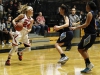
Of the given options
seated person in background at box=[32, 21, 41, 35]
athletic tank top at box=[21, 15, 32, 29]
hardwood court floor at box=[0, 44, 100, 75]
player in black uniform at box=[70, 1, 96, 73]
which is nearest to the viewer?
player in black uniform at box=[70, 1, 96, 73]

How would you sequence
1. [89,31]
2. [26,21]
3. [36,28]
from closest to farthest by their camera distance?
[89,31] → [26,21] → [36,28]

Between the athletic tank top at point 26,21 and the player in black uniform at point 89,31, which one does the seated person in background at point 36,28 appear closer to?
the athletic tank top at point 26,21

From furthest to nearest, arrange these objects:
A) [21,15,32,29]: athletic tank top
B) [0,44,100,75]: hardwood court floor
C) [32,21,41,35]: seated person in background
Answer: [32,21,41,35]: seated person in background < [21,15,32,29]: athletic tank top < [0,44,100,75]: hardwood court floor

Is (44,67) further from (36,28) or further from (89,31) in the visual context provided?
(36,28)

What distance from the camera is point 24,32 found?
20.2 feet

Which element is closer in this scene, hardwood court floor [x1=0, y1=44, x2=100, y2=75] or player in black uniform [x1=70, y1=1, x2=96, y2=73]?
player in black uniform [x1=70, y1=1, x2=96, y2=73]

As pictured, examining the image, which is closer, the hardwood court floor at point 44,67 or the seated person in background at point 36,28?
the hardwood court floor at point 44,67

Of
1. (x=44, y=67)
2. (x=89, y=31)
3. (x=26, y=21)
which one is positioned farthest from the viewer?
(x=26, y=21)

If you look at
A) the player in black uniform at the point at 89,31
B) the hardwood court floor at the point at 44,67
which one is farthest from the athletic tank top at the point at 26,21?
the player in black uniform at the point at 89,31

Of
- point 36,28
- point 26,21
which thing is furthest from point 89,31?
point 36,28

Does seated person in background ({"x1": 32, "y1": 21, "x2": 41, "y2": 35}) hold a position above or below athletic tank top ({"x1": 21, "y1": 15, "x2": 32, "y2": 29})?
below

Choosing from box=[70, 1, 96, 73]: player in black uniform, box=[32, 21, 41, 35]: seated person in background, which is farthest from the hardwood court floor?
box=[32, 21, 41, 35]: seated person in background

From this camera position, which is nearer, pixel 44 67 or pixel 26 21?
pixel 44 67

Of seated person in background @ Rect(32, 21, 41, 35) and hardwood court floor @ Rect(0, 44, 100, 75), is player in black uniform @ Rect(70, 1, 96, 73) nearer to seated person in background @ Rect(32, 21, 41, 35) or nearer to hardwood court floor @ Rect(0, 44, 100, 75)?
hardwood court floor @ Rect(0, 44, 100, 75)
